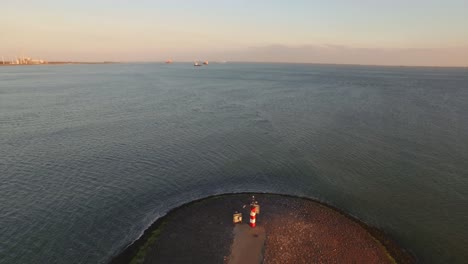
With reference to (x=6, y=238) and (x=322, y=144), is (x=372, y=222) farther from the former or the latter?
(x=6, y=238)

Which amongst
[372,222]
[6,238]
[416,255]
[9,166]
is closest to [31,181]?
[9,166]

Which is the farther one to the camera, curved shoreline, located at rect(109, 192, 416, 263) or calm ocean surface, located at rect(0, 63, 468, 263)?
calm ocean surface, located at rect(0, 63, 468, 263)

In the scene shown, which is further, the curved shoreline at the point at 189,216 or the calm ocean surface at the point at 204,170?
the calm ocean surface at the point at 204,170

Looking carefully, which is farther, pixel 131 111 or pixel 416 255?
pixel 131 111

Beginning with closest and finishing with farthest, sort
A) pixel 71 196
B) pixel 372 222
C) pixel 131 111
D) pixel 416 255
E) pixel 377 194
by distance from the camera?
pixel 416 255, pixel 372 222, pixel 71 196, pixel 377 194, pixel 131 111

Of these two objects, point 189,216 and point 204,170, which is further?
point 204,170

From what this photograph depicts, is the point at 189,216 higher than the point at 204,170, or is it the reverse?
the point at 189,216

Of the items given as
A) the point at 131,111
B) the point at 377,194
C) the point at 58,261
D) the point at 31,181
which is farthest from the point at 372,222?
the point at 131,111

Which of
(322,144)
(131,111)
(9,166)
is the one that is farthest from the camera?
(131,111)
